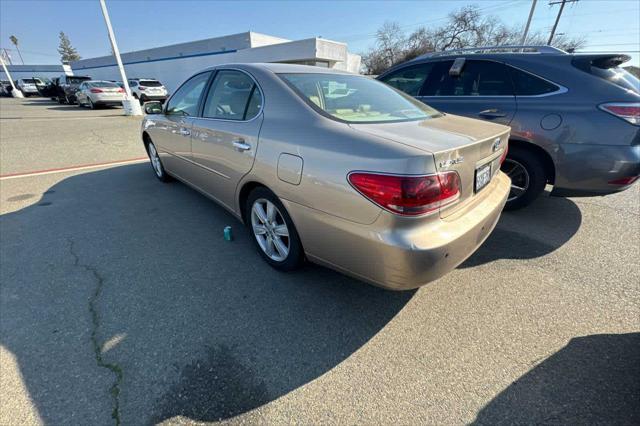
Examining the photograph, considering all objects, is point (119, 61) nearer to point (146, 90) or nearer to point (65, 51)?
point (146, 90)

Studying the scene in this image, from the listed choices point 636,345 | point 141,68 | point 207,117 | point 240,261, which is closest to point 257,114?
point 207,117

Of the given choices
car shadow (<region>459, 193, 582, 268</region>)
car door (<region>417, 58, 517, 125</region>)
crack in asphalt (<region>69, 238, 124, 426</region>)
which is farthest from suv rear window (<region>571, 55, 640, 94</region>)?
crack in asphalt (<region>69, 238, 124, 426</region>)

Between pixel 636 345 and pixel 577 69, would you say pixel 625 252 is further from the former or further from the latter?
pixel 577 69

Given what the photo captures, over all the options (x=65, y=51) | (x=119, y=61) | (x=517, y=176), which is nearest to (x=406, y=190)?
(x=517, y=176)

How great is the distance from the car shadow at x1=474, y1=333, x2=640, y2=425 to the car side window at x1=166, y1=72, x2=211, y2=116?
3.62 metres

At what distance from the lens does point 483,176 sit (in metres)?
2.07

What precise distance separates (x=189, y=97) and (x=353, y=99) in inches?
87.2

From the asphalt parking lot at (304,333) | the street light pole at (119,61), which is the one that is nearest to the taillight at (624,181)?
the asphalt parking lot at (304,333)

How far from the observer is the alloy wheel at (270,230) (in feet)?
8.10

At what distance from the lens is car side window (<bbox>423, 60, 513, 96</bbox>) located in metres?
3.53

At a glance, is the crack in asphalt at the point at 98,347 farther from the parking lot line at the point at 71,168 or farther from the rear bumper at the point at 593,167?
the rear bumper at the point at 593,167

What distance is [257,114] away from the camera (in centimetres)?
245

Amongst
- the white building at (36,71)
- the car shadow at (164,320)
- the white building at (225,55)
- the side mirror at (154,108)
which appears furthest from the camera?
the white building at (36,71)

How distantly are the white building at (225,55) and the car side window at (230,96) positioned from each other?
28913mm
